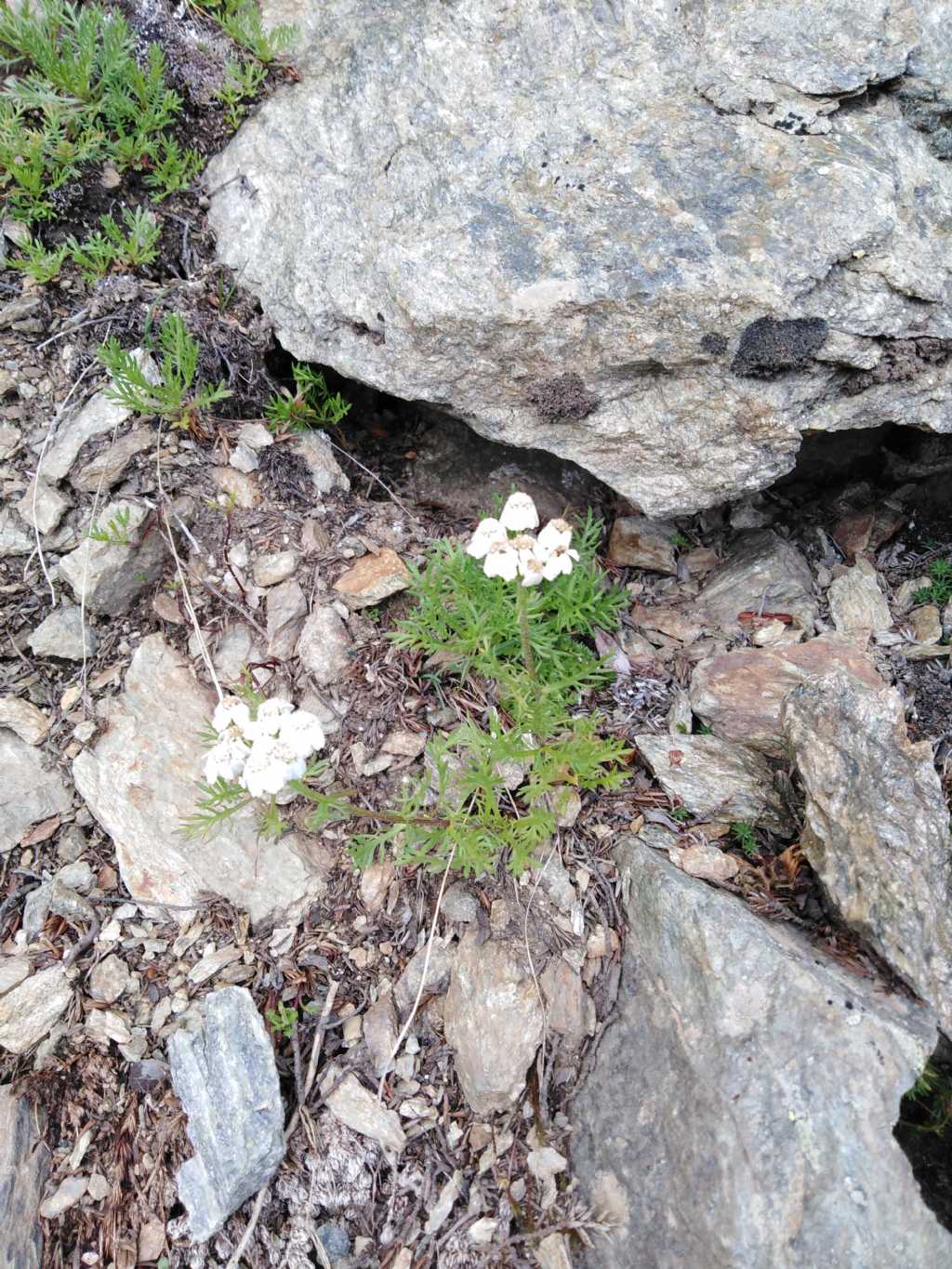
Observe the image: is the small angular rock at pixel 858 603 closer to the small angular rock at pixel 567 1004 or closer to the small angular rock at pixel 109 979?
the small angular rock at pixel 567 1004

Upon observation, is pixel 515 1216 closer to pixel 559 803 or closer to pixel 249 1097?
pixel 249 1097

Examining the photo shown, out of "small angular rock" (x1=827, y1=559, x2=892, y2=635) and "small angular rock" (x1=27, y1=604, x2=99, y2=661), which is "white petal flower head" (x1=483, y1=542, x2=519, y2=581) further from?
"small angular rock" (x1=27, y1=604, x2=99, y2=661)

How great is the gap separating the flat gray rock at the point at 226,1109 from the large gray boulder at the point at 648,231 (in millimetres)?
2911

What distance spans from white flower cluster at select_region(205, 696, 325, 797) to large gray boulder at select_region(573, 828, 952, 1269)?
1509 millimetres

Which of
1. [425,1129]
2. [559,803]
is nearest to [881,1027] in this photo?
[559,803]

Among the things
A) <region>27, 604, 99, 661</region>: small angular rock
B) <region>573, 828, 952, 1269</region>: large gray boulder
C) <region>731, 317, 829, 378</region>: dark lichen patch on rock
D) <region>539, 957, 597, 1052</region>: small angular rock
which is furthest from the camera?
<region>27, 604, 99, 661</region>: small angular rock

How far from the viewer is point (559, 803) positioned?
3588mm

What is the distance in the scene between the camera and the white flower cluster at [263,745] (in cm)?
299

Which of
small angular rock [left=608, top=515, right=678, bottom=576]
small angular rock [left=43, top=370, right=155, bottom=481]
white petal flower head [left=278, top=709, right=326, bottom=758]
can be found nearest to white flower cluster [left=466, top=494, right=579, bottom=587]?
white petal flower head [left=278, top=709, right=326, bottom=758]

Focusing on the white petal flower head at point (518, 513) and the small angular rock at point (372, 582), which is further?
the small angular rock at point (372, 582)

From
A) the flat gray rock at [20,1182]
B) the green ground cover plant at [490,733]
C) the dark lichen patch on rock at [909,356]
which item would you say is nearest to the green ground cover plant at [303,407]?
the green ground cover plant at [490,733]

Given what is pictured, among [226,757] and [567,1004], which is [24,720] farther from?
[567,1004]

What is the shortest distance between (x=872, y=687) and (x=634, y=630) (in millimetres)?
1125

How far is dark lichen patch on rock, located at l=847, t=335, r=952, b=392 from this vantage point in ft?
12.4
